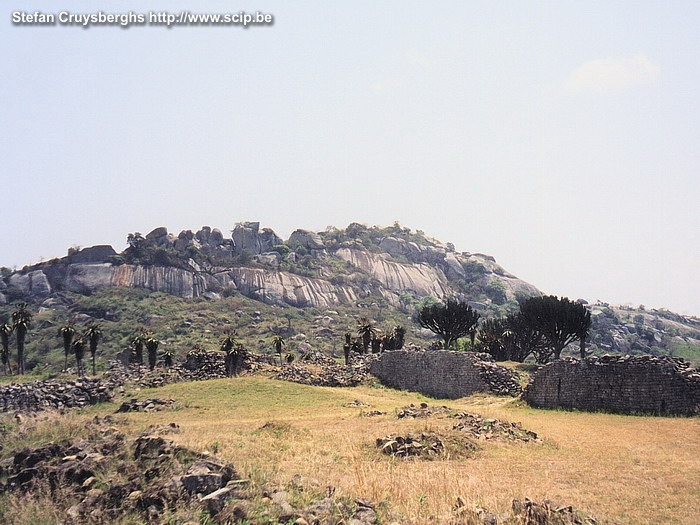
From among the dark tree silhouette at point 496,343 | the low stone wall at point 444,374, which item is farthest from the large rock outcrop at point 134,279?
the low stone wall at point 444,374

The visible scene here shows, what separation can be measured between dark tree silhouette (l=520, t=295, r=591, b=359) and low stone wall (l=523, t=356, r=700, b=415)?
29.0 m

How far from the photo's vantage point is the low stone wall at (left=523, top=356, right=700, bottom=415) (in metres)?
26.0

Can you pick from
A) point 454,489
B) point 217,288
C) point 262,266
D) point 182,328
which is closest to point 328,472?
point 454,489

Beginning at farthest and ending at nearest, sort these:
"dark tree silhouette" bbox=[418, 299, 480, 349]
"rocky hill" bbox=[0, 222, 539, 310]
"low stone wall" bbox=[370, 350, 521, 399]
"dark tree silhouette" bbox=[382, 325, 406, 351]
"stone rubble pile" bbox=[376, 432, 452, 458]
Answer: "rocky hill" bbox=[0, 222, 539, 310], "dark tree silhouette" bbox=[418, 299, 480, 349], "dark tree silhouette" bbox=[382, 325, 406, 351], "low stone wall" bbox=[370, 350, 521, 399], "stone rubble pile" bbox=[376, 432, 452, 458]

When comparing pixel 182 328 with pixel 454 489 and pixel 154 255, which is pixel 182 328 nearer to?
pixel 154 255

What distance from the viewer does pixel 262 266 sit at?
178500mm

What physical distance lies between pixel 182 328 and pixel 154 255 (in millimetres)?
51774

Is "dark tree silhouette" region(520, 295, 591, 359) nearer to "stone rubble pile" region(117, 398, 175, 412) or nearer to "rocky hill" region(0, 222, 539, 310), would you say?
"stone rubble pile" region(117, 398, 175, 412)

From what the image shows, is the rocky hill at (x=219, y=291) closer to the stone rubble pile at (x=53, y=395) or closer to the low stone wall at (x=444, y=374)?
the low stone wall at (x=444, y=374)

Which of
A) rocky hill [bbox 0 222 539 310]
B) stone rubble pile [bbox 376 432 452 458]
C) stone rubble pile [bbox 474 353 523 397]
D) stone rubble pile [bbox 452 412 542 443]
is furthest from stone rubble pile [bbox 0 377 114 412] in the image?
rocky hill [bbox 0 222 539 310]

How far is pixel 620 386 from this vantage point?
91.6 ft

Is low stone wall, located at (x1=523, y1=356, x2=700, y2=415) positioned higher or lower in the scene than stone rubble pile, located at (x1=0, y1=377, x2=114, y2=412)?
higher

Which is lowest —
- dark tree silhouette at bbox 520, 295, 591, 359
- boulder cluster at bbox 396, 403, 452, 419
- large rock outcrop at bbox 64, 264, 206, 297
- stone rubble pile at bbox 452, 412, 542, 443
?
boulder cluster at bbox 396, 403, 452, 419

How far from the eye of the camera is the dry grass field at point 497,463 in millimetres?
12117
